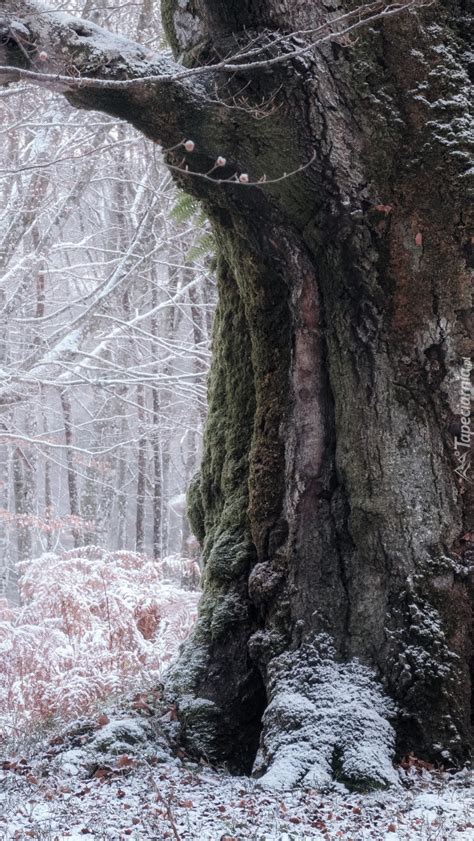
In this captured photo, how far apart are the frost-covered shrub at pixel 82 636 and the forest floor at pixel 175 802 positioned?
4.13ft

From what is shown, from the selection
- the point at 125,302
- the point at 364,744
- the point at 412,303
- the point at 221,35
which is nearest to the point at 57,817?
the point at 364,744

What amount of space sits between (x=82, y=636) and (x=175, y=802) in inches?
176

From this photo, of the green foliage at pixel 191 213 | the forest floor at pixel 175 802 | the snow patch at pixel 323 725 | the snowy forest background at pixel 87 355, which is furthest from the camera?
the snowy forest background at pixel 87 355

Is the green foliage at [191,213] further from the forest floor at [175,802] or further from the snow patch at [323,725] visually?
the forest floor at [175,802]

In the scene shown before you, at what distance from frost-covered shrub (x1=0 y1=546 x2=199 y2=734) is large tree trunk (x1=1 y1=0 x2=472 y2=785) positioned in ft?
6.49

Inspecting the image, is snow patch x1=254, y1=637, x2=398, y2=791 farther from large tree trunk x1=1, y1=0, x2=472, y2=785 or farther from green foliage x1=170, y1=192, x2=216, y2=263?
green foliage x1=170, y1=192, x2=216, y2=263

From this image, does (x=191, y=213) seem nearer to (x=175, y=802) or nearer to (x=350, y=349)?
(x=350, y=349)

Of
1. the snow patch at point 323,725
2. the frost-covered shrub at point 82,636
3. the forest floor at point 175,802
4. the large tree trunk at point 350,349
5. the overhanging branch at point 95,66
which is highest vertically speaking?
the overhanging branch at point 95,66

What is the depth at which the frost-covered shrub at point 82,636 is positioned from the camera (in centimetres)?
567

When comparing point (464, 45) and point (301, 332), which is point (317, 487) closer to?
point (301, 332)

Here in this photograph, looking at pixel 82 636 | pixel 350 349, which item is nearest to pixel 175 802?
pixel 350 349

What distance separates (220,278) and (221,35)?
1525 millimetres

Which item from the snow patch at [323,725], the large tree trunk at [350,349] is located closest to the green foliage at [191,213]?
the large tree trunk at [350,349]

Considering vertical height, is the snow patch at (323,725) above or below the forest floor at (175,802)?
above
